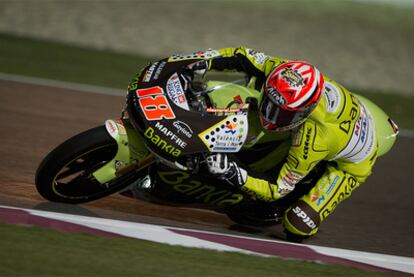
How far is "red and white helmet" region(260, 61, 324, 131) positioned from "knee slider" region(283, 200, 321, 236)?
0.81m

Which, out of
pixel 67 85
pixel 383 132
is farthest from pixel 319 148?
pixel 67 85

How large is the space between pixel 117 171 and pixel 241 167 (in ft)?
3.01

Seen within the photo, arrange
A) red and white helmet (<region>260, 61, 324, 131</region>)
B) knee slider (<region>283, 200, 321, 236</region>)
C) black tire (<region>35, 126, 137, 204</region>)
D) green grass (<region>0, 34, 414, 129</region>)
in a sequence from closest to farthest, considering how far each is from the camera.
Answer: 1. red and white helmet (<region>260, 61, 324, 131</region>)
2. black tire (<region>35, 126, 137, 204</region>)
3. knee slider (<region>283, 200, 321, 236</region>)
4. green grass (<region>0, 34, 414, 129</region>)

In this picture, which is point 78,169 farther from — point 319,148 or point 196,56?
point 319,148

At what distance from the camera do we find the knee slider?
5805 mm

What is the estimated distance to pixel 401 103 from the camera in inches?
443

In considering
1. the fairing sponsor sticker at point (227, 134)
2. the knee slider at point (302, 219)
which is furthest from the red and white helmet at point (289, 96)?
the knee slider at point (302, 219)

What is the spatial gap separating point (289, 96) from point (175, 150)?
86 centimetres

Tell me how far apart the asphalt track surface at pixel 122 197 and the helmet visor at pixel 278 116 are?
1.18 meters

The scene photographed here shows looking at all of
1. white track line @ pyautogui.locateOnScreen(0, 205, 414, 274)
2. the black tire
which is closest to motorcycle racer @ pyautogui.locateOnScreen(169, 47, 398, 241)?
white track line @ pyautogui.locateOnScreen(0, 205, 414, 274)

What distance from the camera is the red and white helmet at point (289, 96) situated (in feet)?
16.9

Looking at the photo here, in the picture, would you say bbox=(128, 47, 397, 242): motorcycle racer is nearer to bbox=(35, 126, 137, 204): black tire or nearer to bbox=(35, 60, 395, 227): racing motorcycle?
bbox=(35, 60, 395, 227): racing motorcycle

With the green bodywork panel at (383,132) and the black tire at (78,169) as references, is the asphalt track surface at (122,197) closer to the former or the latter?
the black tire at (78,169)

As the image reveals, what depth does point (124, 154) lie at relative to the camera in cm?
554
